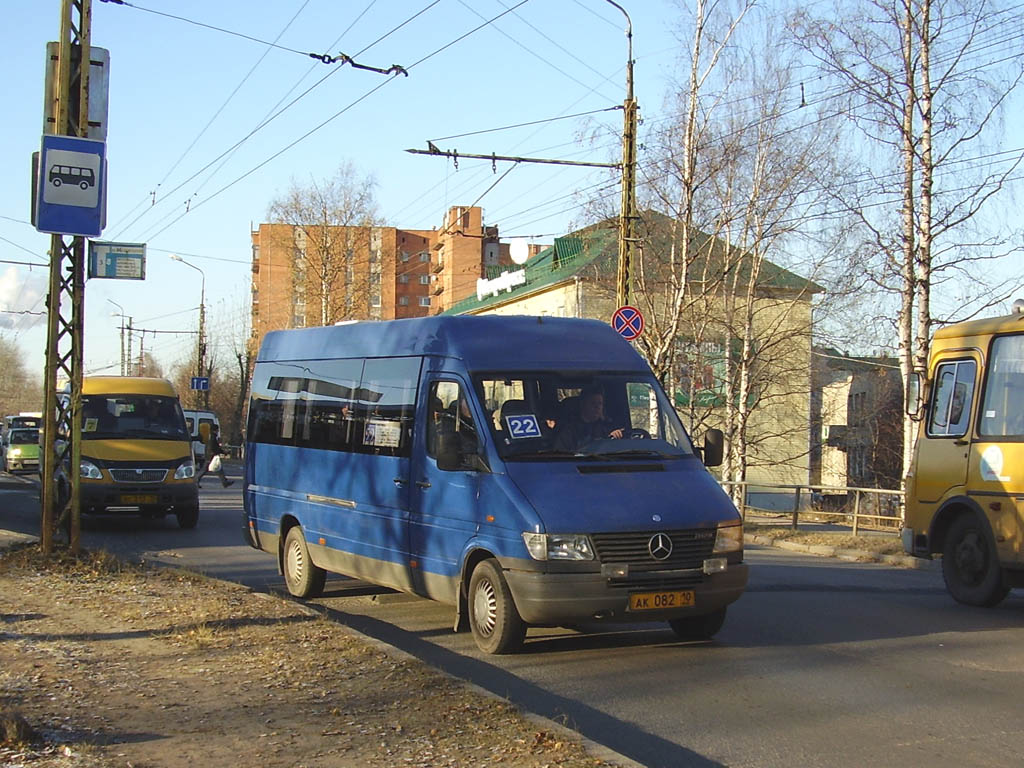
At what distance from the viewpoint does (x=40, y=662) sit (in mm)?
7648

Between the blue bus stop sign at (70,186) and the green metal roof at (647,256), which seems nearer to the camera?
the blue bus stop sign at (70,186)

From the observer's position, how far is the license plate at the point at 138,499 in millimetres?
19141

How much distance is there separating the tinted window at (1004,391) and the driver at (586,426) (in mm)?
4835

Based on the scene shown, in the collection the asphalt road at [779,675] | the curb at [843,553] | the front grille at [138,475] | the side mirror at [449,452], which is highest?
the side mirror at [449,452]

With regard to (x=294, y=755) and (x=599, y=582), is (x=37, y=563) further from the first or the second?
(x=294, y=755)

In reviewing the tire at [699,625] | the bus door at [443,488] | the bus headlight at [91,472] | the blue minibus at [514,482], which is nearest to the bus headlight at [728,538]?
the blue minibus at [514,482]

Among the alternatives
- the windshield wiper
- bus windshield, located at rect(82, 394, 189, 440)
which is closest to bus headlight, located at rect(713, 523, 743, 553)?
the windshield wiper

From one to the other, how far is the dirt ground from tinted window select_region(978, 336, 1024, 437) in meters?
7.13

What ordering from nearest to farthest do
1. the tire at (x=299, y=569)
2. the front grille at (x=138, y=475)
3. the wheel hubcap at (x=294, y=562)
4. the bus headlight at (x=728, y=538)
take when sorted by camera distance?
the bus headlight at (x=728, y=538), the tire at (x=299, y=569), the wheel hubcap at (x=294, y=562), the front grille at (x=138, y=475)

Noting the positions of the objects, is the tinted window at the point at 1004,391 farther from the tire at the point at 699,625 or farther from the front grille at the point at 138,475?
the front grille at the point at 138,475

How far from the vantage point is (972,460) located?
12.3 m

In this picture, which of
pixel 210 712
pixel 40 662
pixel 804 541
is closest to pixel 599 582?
pixel 210 712

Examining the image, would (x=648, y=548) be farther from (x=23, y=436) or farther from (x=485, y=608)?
(x=23, y=436)

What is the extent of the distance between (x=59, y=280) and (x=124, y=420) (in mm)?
7246
